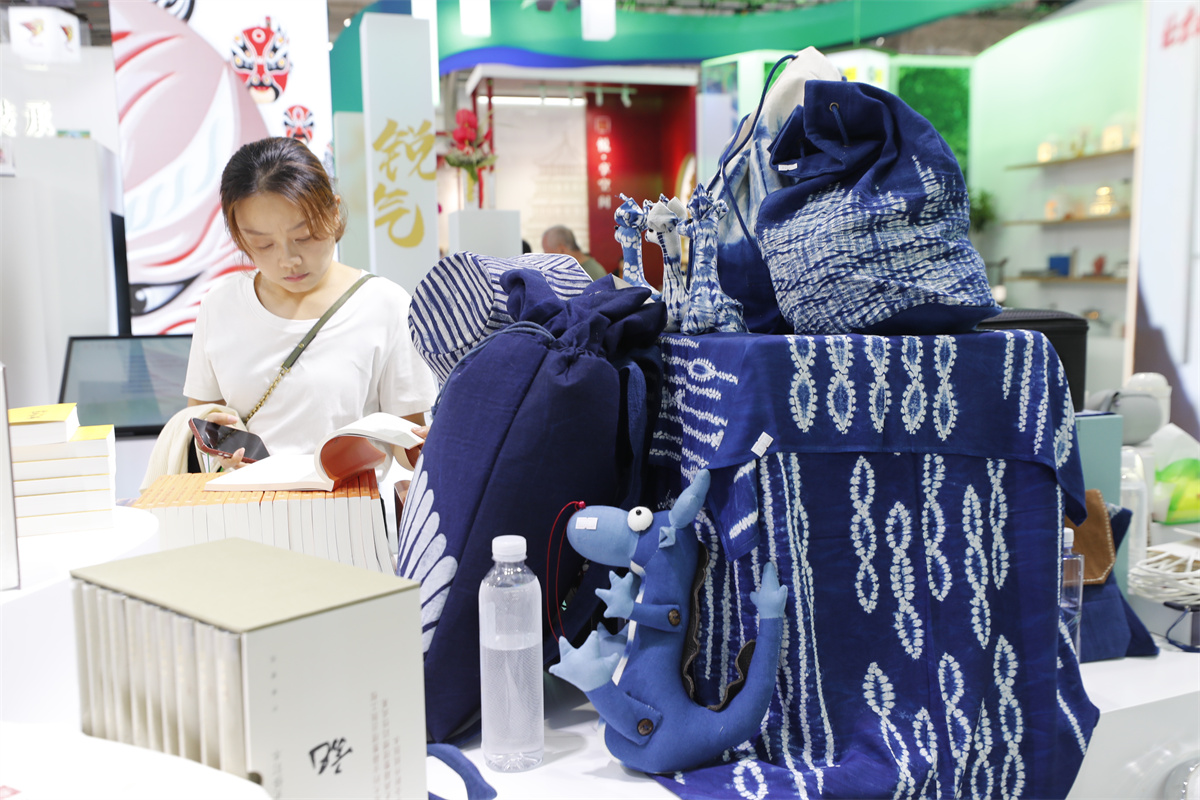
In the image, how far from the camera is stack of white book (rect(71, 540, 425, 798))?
0.59 meters

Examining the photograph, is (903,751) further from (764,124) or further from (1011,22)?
(1011,22)

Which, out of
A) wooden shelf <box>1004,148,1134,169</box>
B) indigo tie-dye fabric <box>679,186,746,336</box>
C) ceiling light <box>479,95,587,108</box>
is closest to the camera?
indigo tie-dye fabric <box>679,186,746,336</box>

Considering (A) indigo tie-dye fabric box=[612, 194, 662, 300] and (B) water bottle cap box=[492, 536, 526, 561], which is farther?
(A) indigo tie-dye fabric box=[612, 194, 662, 300]

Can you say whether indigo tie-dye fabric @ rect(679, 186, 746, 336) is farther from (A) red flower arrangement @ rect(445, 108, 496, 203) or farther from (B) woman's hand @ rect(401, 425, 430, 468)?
(A) red flower arrangement @ rect(445, 108, 496, 203)

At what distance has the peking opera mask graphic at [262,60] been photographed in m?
4.44

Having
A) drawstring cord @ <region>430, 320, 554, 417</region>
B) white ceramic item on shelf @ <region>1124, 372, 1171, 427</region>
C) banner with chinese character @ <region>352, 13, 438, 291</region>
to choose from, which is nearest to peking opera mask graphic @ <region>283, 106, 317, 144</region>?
banner with chinese character @ <region>352, 13, 438, 291</region>

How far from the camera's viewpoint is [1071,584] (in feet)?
4.46

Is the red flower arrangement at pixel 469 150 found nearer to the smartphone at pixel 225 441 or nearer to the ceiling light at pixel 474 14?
the ceiling light at pixel 474 14

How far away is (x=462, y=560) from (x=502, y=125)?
7.56 metres

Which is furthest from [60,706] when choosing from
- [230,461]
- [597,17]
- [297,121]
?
[597,17]

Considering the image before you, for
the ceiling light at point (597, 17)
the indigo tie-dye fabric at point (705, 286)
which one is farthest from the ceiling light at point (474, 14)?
the indigo tie-dye fabric at point (705, 286)

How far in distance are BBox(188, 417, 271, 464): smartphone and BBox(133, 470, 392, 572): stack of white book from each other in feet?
1.10

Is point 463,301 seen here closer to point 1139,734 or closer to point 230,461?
point 230,461

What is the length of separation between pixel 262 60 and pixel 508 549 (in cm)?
430
